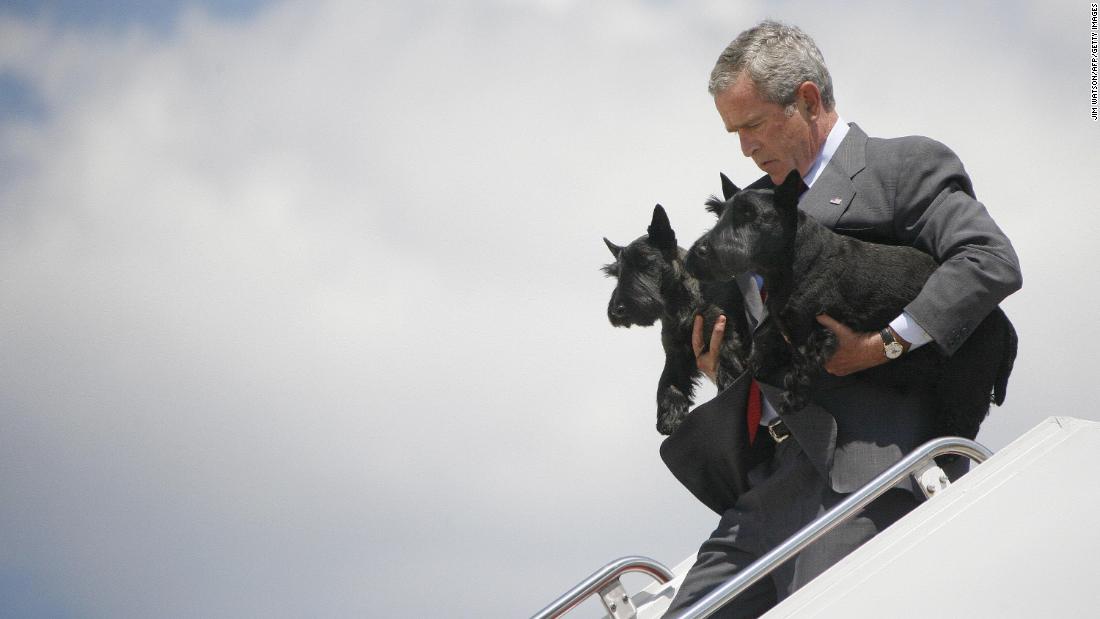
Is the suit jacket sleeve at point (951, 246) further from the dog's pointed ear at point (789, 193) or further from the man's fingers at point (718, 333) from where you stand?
the man's fingers at point (718, 333)

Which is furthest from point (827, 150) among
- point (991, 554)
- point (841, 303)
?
point (991, 554)

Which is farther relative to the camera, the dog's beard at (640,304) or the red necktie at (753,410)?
the dog's beard at (640,304)

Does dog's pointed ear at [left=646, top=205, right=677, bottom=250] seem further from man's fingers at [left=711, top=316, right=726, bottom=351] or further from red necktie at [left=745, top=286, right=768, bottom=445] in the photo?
red necktie at [left=745, top=286, right=768, bottom=445]

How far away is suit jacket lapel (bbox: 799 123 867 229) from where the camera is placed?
3.41 meters

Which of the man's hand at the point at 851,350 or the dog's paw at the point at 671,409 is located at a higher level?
the dog's paw at the point at 671,409

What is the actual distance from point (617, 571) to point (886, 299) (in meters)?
1.31

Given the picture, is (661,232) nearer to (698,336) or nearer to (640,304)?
(640,304)

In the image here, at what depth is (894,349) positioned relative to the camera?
10.5 feet

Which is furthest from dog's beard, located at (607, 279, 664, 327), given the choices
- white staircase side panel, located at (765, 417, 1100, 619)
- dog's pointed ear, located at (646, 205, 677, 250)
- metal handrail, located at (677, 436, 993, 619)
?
white staircase side panel, located at (765, 417, 1100, 619)

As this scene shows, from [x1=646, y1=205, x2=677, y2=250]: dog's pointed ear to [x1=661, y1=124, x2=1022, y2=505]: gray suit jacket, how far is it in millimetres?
785

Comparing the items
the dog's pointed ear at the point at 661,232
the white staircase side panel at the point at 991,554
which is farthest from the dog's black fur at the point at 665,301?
the white staircase side panel at the point at 991,554

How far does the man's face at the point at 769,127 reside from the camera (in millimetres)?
3549

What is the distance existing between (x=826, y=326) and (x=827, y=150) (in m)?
0.61

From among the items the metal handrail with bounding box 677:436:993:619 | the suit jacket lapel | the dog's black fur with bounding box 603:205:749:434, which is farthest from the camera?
the dog's black fur with bounding box 603:205:749:434
